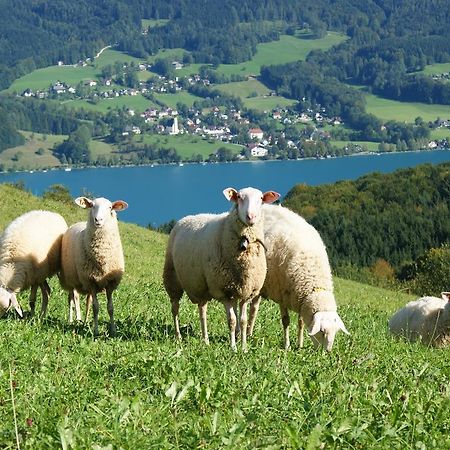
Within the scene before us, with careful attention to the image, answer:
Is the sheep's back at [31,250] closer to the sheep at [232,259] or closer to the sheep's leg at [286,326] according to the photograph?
the sheep at [232,259]

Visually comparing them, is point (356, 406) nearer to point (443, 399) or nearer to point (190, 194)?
point (443, 399)

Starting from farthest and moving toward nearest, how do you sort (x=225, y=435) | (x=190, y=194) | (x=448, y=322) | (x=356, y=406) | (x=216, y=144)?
1. (x=216, y=144)
2. (x=190, y=194)
3. (x=448, y=322)
4. (x=356, y=406)
5. (x=225, y=435)

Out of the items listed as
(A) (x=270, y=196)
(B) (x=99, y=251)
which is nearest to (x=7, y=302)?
(B) (x=99, y=251)

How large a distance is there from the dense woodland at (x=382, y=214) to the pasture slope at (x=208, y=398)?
6096cm

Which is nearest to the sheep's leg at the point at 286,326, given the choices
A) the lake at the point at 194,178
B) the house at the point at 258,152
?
the lake at the point at 194,178

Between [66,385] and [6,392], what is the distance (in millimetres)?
442

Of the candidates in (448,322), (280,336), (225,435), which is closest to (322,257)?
(280,336)

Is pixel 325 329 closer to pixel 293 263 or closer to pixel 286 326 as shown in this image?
pixel 286 326

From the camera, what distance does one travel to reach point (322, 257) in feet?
33.2

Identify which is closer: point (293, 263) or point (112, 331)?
point (112, 331)

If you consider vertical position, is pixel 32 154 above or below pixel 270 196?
below

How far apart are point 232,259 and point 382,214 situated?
235 ft

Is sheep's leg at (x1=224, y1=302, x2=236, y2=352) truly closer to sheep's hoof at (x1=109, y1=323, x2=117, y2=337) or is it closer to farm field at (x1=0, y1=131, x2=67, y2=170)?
sheep's hoof at (x1=109, y1=323, x2=117, y2=337)

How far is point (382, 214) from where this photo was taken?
3110 inches
